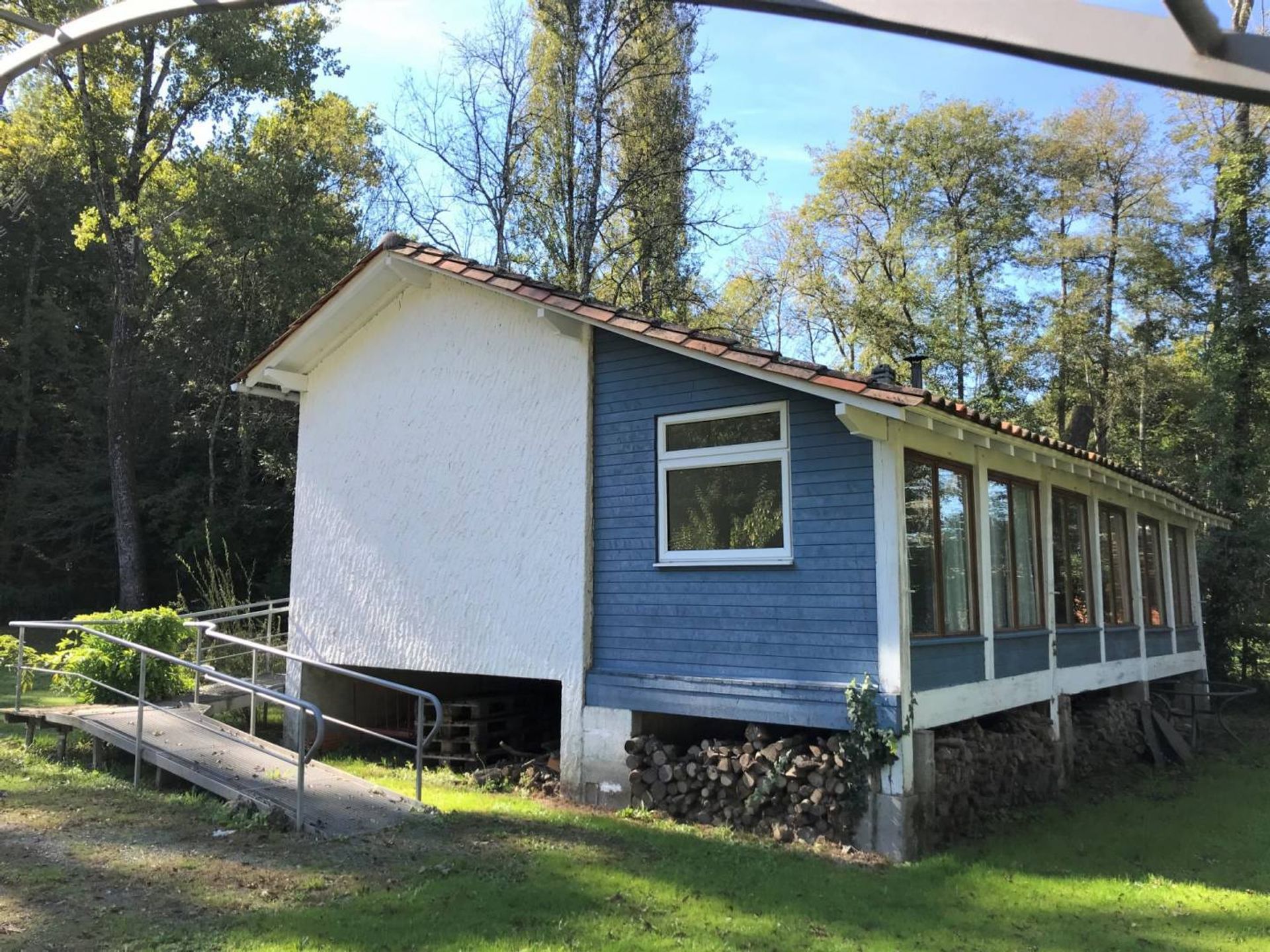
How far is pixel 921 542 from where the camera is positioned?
791 centimetres

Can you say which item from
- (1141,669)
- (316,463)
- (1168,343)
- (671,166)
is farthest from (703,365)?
(1168,343)

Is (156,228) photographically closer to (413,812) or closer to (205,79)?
(205,79)

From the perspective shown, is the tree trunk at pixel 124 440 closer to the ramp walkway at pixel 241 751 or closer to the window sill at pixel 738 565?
the ramp walkway at pixel 241 751

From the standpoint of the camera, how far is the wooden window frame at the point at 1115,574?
39.7ft

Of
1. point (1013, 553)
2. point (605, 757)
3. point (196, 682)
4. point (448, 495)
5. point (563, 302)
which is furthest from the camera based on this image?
point (196, 682)

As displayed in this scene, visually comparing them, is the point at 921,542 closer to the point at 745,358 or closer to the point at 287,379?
the point at 745,358

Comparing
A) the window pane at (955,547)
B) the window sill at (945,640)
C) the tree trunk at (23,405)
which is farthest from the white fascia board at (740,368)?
the tree trunk at (23,405)

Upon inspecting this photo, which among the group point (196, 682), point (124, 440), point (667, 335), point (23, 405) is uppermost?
point (23, 405)

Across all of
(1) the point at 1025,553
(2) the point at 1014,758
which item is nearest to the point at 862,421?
(1) the point at 1025,553

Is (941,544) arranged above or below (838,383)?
below

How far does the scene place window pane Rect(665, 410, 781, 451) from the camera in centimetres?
797

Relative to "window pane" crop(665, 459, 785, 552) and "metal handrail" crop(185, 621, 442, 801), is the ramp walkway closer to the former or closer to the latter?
"metal handrail" crop(185, 621, 442, 801)

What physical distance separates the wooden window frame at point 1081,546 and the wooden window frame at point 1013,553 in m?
0.28

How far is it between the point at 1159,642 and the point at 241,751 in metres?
12.5
